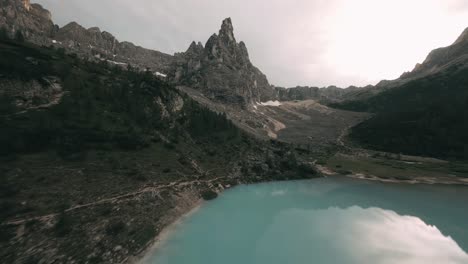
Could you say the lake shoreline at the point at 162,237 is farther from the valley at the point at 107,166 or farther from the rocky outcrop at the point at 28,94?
the rocky outcrop at the point at 28,94

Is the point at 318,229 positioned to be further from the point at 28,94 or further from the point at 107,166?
the point at 28,94

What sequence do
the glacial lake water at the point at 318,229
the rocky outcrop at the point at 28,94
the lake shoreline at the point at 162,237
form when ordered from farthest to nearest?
the rocky outcrop at the point at 28,94 < the glacial lake water at the point at 318,229 < the lake shoreline at the point at 162,237

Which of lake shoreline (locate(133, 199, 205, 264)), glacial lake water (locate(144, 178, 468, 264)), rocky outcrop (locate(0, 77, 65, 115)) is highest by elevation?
rocky outcrop (locate(0, 77, 65, 115))

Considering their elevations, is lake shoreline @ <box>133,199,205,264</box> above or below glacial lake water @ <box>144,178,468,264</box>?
below

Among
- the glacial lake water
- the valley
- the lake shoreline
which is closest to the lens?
the lake shoreline

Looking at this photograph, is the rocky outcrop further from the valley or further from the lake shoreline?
the lake shoreline

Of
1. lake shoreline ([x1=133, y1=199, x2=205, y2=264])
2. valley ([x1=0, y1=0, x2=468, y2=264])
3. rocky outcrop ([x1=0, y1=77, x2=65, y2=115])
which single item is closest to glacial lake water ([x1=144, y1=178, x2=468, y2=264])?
lake shoreline ([x1=133, y1=199, x2=205, y2=264])

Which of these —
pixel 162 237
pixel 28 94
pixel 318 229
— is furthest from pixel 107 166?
pixel 318 229

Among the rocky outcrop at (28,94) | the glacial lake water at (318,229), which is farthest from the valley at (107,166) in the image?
the glacial lake water at (318,229)
